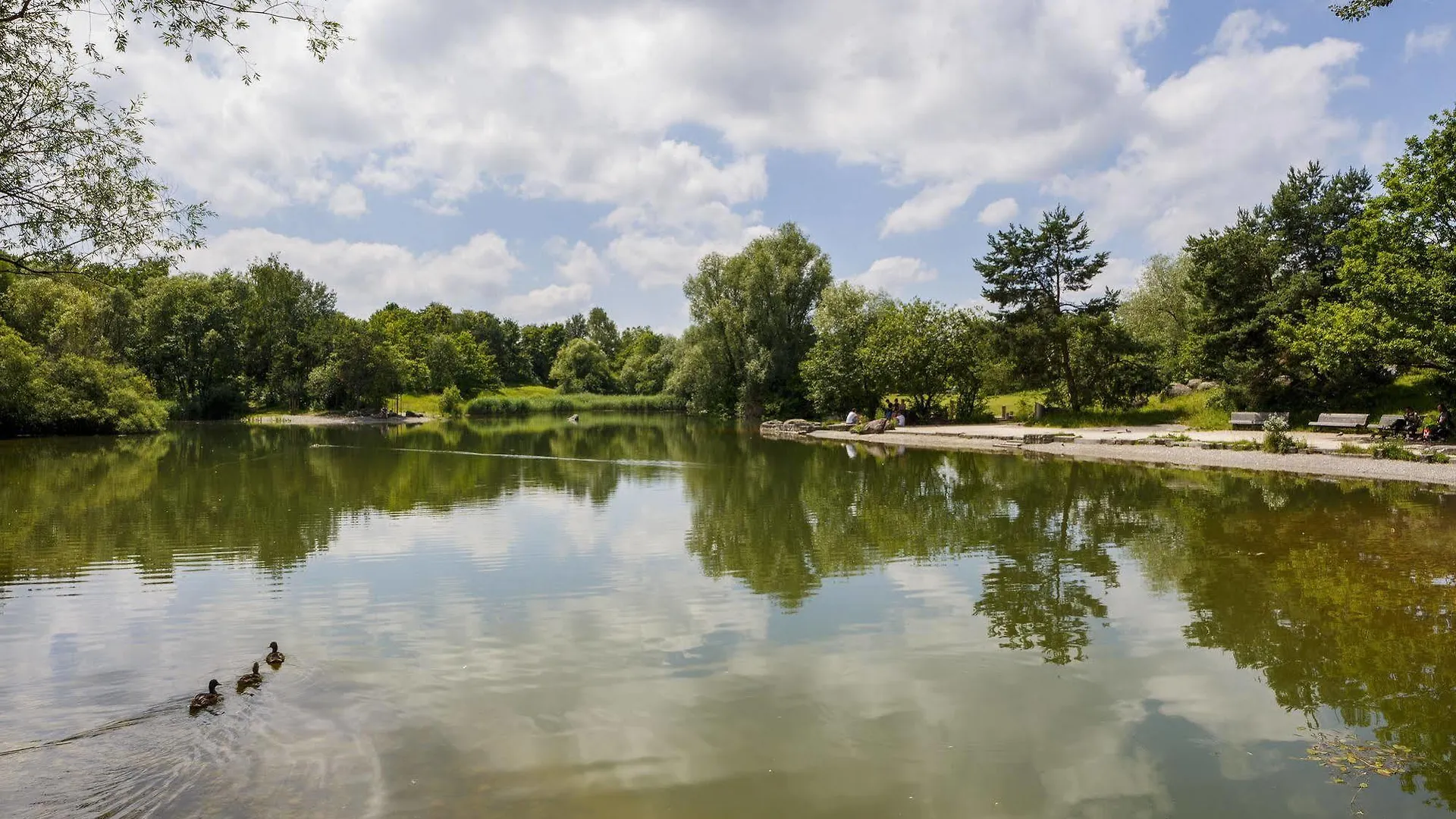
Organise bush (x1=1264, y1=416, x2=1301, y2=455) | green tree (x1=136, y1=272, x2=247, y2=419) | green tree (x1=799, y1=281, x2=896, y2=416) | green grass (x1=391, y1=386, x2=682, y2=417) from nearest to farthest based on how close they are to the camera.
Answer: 1. bush (x1=1264, y1=416, x2=1301, y2=455)
2. green tree (x1=799, y1=281, x2=896, y2=416)
3. green tree (x1=136, y1=272, x2=247, y2=419)
4. green grass (x1=391, y1=386, x2=682, y2=417)

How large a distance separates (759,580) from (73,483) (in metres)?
24.2

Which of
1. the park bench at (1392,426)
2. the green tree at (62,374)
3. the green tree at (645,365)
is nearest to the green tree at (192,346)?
the green tree at (62,374)

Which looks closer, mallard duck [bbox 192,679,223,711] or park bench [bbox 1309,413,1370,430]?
mallard duck [bbox 192,679,223,711]

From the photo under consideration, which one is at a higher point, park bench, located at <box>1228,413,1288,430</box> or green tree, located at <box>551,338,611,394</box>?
green tree, located at <box>551,338,611,394</box>

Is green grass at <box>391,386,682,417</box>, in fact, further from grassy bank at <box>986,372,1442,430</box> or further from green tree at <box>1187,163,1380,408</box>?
green tree at <box>1187,163,1380,408</box>

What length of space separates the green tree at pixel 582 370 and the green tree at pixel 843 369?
56.0m

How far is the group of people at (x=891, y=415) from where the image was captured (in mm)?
45144

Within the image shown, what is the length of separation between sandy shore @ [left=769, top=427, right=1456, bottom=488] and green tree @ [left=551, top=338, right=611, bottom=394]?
64.4m

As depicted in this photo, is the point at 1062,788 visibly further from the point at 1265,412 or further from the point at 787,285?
the point at 787,285

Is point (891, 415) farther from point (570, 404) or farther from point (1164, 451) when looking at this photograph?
point (570, 404)

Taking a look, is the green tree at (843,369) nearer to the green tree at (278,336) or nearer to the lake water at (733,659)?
the lake water at (733,659)

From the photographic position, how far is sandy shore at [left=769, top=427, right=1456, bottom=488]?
21.6 meters

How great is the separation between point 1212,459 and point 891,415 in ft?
69.1

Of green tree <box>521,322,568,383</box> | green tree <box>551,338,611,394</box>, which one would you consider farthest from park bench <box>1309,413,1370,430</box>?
green tree <box>521,322,568,383</box>
